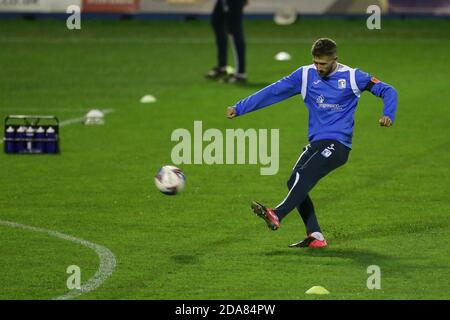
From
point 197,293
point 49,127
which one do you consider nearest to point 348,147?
point 197,293

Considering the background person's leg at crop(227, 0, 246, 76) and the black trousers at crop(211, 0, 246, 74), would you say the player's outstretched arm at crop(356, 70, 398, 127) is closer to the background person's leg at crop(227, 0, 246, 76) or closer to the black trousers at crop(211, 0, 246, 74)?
the black trousers at crop(211, 0, 246, 74)

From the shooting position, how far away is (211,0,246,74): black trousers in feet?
83.1

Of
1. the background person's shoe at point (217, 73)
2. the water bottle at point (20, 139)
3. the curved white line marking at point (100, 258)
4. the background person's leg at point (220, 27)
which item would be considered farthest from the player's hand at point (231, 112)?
the background person's shoe at point (217, 73)

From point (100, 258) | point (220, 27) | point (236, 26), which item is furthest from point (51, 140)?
point (220, 27)

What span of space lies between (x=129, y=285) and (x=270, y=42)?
21.0 m

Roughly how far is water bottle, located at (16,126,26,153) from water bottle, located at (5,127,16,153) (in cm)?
6

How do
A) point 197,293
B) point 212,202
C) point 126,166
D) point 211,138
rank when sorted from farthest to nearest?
point 211,138 < point 126,166 < point 212,202 < point 197,293

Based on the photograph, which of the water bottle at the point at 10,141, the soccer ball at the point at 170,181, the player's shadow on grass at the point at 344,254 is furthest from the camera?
the water bottle at the point at 10,141

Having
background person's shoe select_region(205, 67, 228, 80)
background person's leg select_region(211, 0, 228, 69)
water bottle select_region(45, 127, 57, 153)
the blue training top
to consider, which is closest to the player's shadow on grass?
the blue training top

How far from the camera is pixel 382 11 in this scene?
35.0 metres

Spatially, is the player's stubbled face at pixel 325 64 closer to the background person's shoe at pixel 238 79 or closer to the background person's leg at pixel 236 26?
the background person's leg at pixel 236 26

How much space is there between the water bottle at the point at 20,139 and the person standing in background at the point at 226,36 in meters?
7.42

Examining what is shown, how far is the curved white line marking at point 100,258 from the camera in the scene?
1105cm

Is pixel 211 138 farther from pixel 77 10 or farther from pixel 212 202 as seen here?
pixel 77 10
